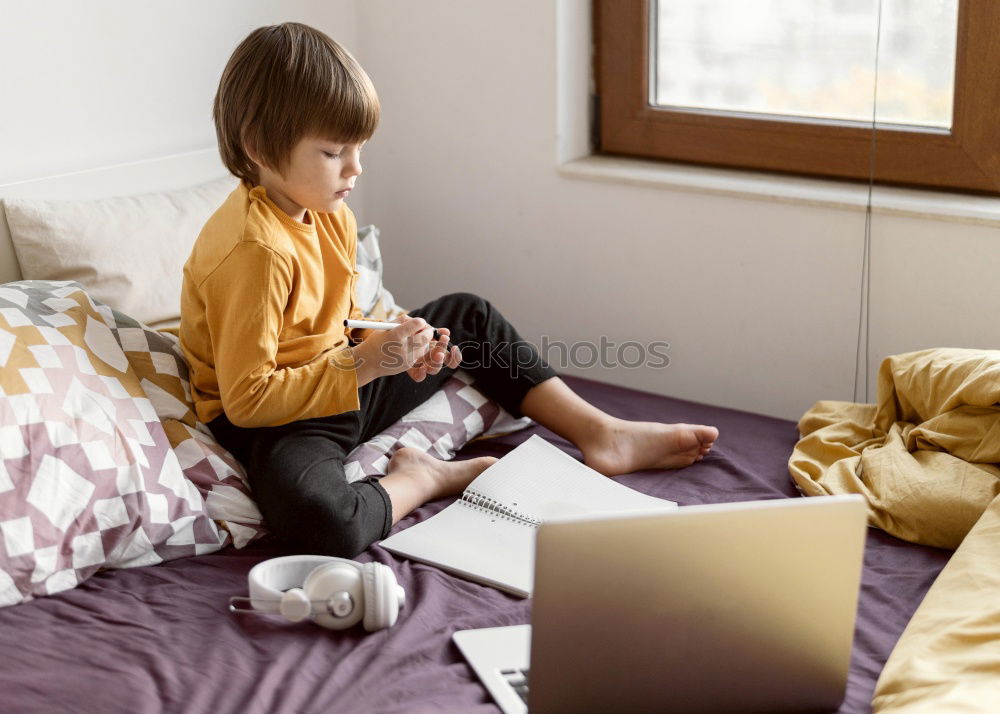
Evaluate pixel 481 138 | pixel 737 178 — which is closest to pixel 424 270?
pixel 481 138

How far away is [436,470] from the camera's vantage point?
154cm

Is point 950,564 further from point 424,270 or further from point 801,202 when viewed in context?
point 424,270

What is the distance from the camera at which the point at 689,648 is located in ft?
3.17

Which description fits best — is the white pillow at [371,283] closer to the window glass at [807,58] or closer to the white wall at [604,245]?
the white wall at [604,245]

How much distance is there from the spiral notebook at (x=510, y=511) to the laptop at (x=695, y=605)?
347mm

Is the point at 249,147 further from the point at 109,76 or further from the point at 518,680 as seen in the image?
the point at 518,680

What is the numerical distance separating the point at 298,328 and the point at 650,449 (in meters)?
0.53

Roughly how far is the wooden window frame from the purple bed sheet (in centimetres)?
71

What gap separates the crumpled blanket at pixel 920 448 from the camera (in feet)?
4.56

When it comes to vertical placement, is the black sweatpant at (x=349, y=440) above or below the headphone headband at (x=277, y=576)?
above

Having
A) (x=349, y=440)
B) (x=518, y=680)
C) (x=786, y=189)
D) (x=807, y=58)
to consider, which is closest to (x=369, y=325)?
(x=349, y=440)

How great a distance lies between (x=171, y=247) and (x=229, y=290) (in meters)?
0.34

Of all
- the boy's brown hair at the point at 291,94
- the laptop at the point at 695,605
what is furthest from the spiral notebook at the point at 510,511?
the boy's brown hair at the point at 291,94

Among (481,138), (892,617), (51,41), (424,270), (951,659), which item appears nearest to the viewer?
(951,659)
